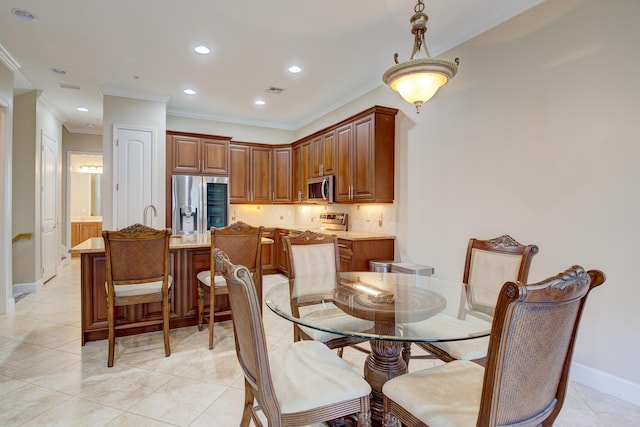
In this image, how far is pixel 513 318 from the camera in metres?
0.93

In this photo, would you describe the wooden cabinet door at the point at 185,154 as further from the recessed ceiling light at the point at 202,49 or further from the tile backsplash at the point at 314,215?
the recessed ceiling light at the point at 202,49

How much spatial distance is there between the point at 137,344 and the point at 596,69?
14.0 feet

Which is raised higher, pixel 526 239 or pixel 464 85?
pixel 464 85

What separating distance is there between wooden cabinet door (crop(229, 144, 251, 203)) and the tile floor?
9.87 feet

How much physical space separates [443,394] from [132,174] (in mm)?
5000

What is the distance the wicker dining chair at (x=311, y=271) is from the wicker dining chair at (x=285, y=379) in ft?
1.32

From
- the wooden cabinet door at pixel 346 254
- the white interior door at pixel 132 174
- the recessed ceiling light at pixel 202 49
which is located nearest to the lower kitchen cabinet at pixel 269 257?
the white interior door at pixel 132 174

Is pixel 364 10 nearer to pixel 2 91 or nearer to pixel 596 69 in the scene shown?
pixel 596 69

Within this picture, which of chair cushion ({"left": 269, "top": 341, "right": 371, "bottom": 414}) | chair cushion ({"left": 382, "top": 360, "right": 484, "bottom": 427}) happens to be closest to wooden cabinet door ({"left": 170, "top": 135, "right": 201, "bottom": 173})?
chair cushion ({"left": 269, "top": 341, "right": 371, "bottom": 414})

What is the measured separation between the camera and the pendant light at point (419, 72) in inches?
76.2

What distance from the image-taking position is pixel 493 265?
230 cm

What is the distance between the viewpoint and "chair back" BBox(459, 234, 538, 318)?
2.07 metres

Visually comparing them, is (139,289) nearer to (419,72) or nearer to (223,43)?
(223,43)

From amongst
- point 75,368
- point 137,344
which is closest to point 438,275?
point 137,344
